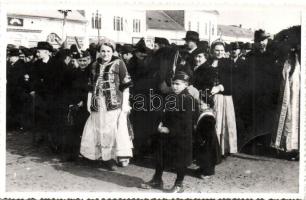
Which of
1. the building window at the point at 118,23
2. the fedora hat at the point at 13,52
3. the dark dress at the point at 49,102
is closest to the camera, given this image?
the building window at the point at 118,23

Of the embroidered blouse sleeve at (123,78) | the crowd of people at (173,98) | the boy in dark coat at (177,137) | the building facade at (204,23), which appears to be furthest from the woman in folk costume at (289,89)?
the embroidered blouse sleeve at (123,78)

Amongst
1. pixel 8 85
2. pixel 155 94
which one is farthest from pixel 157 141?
pixel 8 85

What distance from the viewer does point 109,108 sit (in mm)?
5730

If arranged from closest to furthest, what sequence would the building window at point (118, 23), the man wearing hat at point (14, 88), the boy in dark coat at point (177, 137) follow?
the boy in dark coat at point (177, 137) → the building window at point (118, 23) → the man wearing hat at point (14, 88)

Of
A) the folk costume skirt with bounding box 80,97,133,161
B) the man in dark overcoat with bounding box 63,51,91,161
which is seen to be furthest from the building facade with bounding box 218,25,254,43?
the man in dark overcoat with bounding box 63,51,91,161

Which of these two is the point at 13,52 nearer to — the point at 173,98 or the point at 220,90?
the point at 173,98

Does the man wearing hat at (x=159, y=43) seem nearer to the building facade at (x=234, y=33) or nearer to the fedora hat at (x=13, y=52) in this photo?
the building facade at (x=234, y=33)

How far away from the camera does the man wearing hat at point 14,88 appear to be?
600 centimetres

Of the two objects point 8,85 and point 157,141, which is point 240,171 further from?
point 8,85

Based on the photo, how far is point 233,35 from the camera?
589 centimetres

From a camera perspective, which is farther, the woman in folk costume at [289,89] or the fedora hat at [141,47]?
the fedora hat at [141,47]

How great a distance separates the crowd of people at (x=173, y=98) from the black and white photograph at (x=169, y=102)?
0.5 inches

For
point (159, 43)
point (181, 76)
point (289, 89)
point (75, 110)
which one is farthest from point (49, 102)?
point (289, 89)

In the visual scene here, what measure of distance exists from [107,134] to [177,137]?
2.97ft
